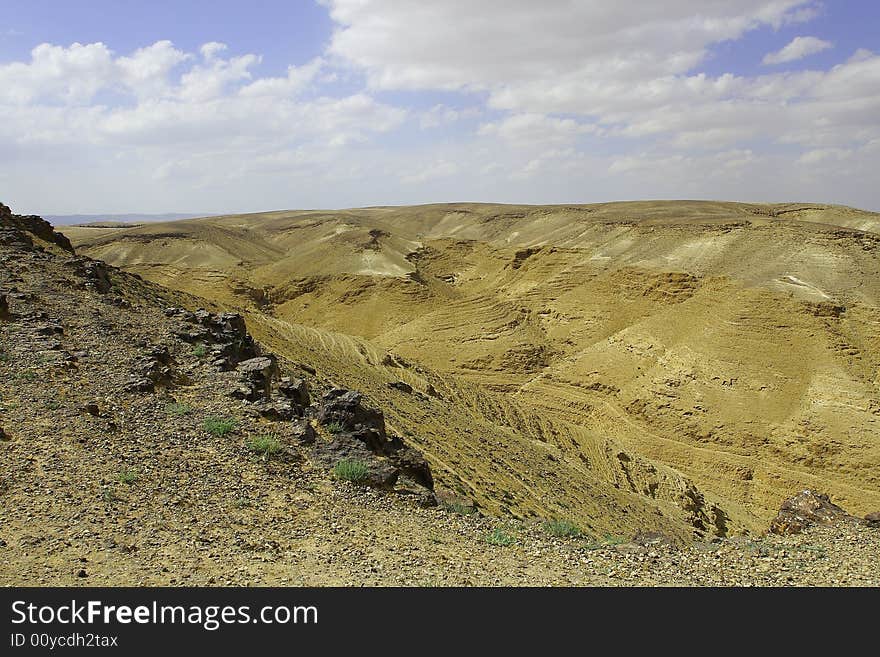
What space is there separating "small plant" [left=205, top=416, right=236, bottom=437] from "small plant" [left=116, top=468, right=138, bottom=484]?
1160 millimetres

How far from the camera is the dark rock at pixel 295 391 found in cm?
859

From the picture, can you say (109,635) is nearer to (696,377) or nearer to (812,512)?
(812,512)

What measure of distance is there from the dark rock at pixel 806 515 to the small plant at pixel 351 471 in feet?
16.0

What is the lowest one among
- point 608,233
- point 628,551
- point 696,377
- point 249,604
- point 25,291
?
point 696,377

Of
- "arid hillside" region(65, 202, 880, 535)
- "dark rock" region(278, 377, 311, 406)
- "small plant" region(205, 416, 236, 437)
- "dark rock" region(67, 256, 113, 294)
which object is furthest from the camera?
"arid hillside" region(65, 202, 880, 535)

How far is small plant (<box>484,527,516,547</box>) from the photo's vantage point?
5.19 metres

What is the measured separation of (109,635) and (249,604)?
76 centimetres

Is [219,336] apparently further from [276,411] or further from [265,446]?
[265,446]

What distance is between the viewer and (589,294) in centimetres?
2819

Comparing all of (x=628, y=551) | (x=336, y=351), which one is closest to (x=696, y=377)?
(x=336, y=351)

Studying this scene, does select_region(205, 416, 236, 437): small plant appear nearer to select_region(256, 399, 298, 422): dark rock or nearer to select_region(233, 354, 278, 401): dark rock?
select_region(256, 399, 298, 422): dark rock

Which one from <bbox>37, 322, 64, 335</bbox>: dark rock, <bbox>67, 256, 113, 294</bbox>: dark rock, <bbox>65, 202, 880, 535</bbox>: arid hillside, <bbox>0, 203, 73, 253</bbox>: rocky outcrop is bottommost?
<bbox>65, 202, 880, 535</bbox>: arid hillside

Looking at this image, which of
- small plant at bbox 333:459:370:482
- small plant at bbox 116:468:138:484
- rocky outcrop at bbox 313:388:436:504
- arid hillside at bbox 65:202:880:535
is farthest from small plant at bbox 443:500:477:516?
small plant at bbox 116:468:138:484

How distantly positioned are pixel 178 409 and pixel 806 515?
784 centimetres
